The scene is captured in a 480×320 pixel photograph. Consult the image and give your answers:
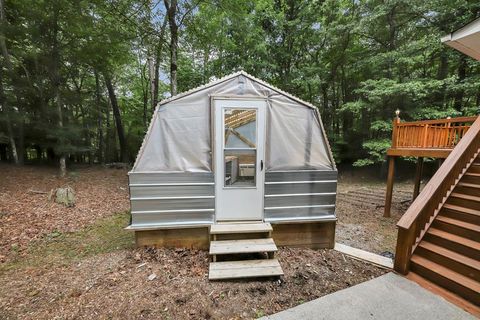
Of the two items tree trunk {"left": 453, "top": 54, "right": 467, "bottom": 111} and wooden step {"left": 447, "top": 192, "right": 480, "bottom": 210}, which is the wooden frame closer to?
wooden step {"left": 447, "top": 192, "right": 480, "bottom": 210}

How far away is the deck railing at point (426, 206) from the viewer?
9.27 ft

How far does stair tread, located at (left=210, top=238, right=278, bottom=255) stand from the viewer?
311 centimetres

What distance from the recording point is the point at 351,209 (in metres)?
7.04

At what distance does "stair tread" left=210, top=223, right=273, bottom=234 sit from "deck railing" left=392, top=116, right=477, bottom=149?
490cm

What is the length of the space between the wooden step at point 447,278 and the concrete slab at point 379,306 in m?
0.23

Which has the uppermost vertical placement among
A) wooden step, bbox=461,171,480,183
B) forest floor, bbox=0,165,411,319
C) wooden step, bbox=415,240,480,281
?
wooden step, bbox=461,171,480,183

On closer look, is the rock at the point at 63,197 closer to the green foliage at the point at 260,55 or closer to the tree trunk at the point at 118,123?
the green foliage at the point at 260,55

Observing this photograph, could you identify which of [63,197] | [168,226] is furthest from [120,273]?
[63,197]

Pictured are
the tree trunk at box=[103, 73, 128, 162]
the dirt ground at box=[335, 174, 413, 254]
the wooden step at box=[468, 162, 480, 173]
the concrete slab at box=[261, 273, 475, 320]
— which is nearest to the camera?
the concrete slab at box=[261, 273, 475, 320]

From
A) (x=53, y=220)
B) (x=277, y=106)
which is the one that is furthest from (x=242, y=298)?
(x=53, y=220)

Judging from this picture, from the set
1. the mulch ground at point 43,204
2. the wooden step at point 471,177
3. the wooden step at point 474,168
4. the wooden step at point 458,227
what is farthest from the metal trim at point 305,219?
the mulch ground at point 43,204

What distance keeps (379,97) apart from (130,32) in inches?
389

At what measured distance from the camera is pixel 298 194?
3.59 meters

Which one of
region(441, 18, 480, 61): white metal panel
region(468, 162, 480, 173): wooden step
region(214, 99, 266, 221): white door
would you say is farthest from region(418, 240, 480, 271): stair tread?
region(441, 18, 480, 61): white metal panel
